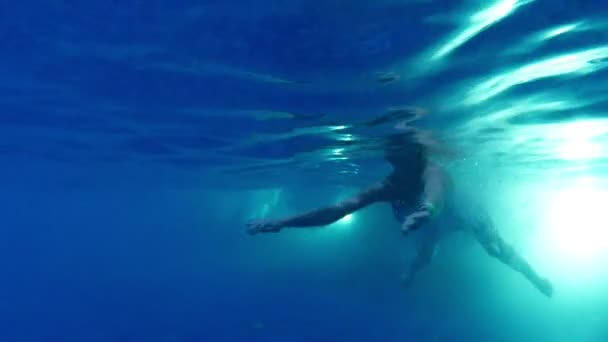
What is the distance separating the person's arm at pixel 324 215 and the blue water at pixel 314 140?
2.97 meters

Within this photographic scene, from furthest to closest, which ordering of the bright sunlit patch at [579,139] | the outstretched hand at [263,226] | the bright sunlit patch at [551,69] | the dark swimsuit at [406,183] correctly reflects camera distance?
1. the bright sunlit patch at [579,139]
2. the dark swimsuit at [406,183]
3. the outstretched hand at [263,226]
4. the bright sunlit patch at [551,69]

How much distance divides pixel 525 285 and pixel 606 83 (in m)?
32.5

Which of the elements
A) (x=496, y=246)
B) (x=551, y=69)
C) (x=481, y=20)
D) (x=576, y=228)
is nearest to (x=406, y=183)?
(x=551, y=69)

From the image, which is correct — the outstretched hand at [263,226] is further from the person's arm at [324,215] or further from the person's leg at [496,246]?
the person's leg at [496,246]

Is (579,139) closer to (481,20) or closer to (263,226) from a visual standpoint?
(481,20)

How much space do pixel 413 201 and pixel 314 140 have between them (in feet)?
23.8

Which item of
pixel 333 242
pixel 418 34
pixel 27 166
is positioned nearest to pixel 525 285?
pixel 333 242

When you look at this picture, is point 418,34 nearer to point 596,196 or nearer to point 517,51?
point 517,51

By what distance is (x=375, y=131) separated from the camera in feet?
57.9

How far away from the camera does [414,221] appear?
7.87 meters

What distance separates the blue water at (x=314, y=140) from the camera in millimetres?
9425

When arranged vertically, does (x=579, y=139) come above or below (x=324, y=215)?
above

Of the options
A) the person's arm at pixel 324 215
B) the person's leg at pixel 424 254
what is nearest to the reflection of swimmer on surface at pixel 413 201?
the person's arm at pixel 324 215

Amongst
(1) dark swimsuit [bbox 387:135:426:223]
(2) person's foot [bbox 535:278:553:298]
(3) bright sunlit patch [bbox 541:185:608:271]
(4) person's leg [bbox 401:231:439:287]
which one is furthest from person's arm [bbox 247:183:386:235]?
(3) bright sunlit patch [bbox 541:185:608:271]
